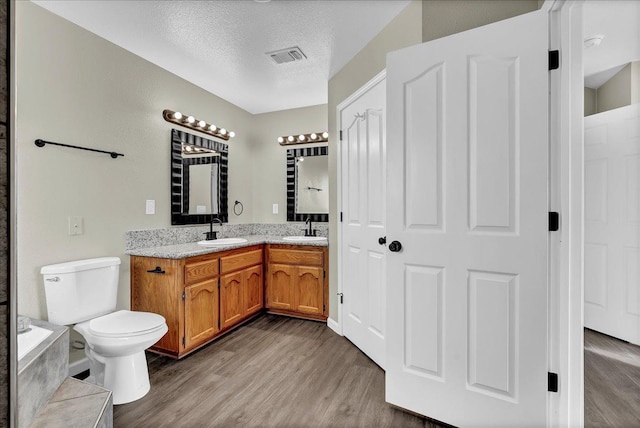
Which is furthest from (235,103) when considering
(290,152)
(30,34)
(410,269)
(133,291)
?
(410,269)

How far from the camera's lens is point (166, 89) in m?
2.77

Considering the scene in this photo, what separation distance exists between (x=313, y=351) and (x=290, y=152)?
221 centimetres

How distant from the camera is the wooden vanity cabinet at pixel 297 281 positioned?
3.05m

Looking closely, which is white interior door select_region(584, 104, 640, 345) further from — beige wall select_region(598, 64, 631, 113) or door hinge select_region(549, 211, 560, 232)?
door hinge select_region(549, 211, 560, 232)

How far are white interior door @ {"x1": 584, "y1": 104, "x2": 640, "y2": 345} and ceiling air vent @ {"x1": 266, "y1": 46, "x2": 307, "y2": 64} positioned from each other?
2.63m

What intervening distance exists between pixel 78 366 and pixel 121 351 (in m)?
0.61

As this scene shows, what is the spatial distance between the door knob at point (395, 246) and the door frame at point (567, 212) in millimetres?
668

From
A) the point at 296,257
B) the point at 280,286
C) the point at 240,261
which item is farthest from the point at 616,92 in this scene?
the point at 240,261

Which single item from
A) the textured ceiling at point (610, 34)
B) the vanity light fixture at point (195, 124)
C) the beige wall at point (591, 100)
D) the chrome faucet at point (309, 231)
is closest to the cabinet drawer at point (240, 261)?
the chrome faucet at point (309, 231)

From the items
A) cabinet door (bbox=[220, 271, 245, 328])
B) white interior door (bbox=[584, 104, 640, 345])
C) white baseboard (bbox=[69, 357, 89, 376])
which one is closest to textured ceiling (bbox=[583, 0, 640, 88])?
white interior door (bbox=[584, 104, 640, 345])

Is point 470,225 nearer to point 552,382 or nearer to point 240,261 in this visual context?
point 552,382

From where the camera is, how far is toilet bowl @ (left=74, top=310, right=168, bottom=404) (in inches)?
69.3

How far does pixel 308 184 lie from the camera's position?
3.62m

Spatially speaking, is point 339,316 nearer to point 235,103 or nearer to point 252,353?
point 252,353
